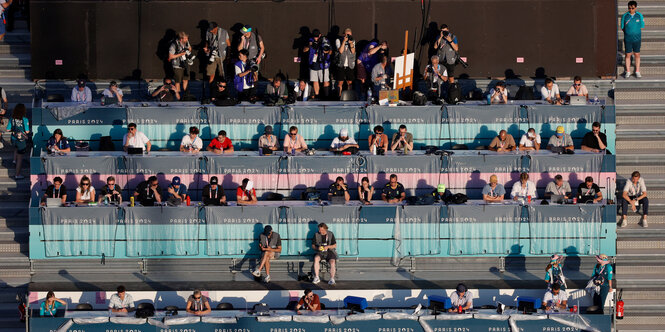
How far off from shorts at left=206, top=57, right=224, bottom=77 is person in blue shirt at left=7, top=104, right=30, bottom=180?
5499mm

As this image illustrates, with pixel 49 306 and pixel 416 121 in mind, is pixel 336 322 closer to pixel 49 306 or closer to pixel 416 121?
pixel 416 121

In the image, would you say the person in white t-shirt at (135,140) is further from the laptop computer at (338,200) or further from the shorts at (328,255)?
the shorts at (328,255)

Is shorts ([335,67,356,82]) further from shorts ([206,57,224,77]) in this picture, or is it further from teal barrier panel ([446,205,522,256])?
teal barrier panel ([446,205,522,256])

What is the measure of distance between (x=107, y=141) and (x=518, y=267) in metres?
11.4

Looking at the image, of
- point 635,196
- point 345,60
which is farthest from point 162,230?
point 635,196

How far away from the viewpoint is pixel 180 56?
36.2m

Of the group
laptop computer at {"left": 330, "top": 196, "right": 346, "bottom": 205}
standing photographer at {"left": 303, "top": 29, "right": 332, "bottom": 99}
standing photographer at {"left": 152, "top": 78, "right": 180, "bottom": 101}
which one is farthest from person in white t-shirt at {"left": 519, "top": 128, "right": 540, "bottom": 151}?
standing photographer at {"left": 152, "top": 78, "right": 180, "bottom": 101}

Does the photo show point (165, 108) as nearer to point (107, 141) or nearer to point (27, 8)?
point (107, 141)

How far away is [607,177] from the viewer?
33.3 metres

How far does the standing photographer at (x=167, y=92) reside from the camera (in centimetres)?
3559

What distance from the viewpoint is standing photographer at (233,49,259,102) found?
3588cm

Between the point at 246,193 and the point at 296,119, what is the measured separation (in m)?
3.12

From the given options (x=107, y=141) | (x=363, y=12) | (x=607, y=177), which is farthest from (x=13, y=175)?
(x=607, y=177)

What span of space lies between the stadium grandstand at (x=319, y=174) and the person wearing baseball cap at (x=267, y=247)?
0.19 feet
